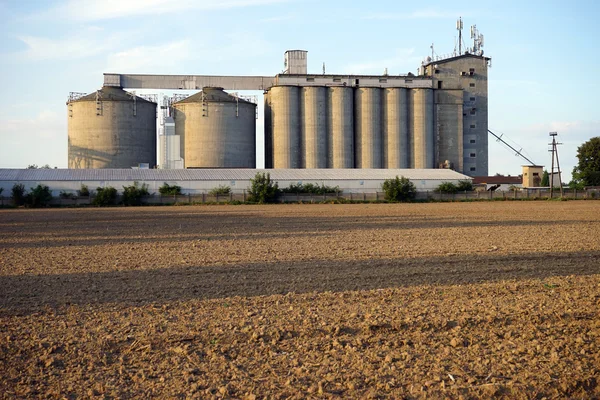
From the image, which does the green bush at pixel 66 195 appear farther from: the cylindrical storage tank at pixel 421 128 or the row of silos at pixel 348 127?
the cylindrical storage tank at pixel 421 128

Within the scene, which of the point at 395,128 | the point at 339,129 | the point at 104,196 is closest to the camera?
the point at 104,196

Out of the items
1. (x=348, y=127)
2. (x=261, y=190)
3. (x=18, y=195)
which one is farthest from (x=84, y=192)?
(x=348, y=127)

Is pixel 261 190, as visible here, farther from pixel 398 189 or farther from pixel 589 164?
pixel 589 164

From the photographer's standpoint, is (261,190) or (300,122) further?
(300,122)

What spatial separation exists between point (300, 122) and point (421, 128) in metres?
13.8

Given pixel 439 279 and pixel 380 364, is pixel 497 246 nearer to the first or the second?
pixel 439 279

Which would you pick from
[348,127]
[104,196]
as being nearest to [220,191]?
[104,196]

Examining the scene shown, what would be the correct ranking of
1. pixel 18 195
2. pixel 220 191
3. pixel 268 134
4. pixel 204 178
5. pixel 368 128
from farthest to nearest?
pixel 268 134
pixel 368 128
pixel 204 178
pixel 220 191
pixel 18 195

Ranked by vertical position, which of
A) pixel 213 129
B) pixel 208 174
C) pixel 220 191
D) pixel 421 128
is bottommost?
pixel 220 191

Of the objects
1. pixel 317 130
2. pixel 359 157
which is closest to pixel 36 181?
pixel 317 130

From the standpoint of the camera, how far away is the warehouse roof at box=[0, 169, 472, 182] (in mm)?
66938

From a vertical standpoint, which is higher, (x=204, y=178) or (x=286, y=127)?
(x=286, y=127)

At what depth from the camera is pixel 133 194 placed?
65188 millimetres

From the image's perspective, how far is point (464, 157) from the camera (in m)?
84.3
